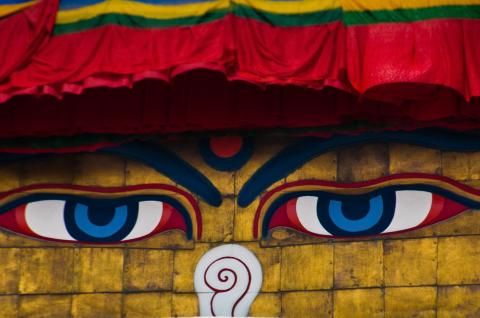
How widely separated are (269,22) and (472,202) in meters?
3.05

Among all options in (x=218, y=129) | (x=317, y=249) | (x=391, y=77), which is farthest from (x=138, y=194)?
(x=391, y=77)

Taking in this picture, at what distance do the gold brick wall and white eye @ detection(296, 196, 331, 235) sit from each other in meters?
0.16

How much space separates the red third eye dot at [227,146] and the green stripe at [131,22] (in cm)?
144

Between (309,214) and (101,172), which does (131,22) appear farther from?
(309,214)

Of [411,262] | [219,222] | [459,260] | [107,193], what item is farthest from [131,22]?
[459,260]

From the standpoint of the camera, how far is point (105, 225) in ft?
54.8

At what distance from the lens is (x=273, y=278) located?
1605cm

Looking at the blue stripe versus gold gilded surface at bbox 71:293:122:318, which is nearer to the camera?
gold gilded surface at bbox 71:293:122:318

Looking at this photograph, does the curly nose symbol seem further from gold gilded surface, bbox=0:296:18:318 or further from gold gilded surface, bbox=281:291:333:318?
gold gilded surface, bbox=0:296:18:318

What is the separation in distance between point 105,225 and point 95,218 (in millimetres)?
153

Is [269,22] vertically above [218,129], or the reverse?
[269,22]

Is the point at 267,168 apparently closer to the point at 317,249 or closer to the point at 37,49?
the point at 317,249

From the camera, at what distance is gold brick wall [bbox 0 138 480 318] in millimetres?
15664

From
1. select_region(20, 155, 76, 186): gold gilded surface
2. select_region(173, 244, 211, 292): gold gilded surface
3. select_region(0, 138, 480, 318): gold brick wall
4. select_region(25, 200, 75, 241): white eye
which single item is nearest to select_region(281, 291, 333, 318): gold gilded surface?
select_region(0, 138, 480, 318): gold brick wall
